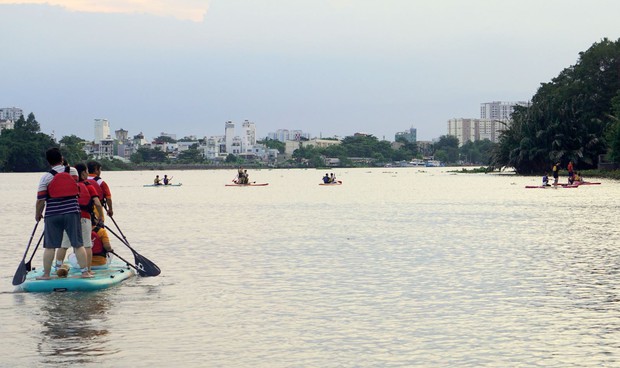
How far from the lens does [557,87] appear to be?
123688mm

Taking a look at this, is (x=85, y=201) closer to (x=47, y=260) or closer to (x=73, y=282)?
(x=47, y=260)

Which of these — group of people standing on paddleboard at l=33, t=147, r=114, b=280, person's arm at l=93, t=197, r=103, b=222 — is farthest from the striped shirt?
person's arm at l=93, t=197, r=103, b=222

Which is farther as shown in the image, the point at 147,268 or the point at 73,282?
the point at 147,268

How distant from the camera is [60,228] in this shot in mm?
14969

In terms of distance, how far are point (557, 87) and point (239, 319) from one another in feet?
381

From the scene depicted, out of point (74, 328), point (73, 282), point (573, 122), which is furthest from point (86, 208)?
point (573, 122)

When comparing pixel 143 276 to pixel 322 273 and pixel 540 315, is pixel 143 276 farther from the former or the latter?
pixel 540 315

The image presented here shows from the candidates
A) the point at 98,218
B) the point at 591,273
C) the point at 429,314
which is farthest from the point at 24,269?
the point at 591,273

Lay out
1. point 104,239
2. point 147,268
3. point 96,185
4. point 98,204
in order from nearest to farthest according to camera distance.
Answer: point 98,204 → point 96,185 → point 104,239 → point 147,268

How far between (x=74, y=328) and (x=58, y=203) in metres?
2.92

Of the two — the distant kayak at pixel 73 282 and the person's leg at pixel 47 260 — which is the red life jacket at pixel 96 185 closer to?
the distant kayak at pixel 73 282

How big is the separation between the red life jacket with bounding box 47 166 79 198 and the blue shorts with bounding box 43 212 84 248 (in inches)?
13.7

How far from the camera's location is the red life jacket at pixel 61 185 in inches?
579

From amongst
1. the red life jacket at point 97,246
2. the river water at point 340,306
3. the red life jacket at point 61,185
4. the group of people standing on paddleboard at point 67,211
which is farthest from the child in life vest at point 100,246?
the red life jacket at point 61,185
